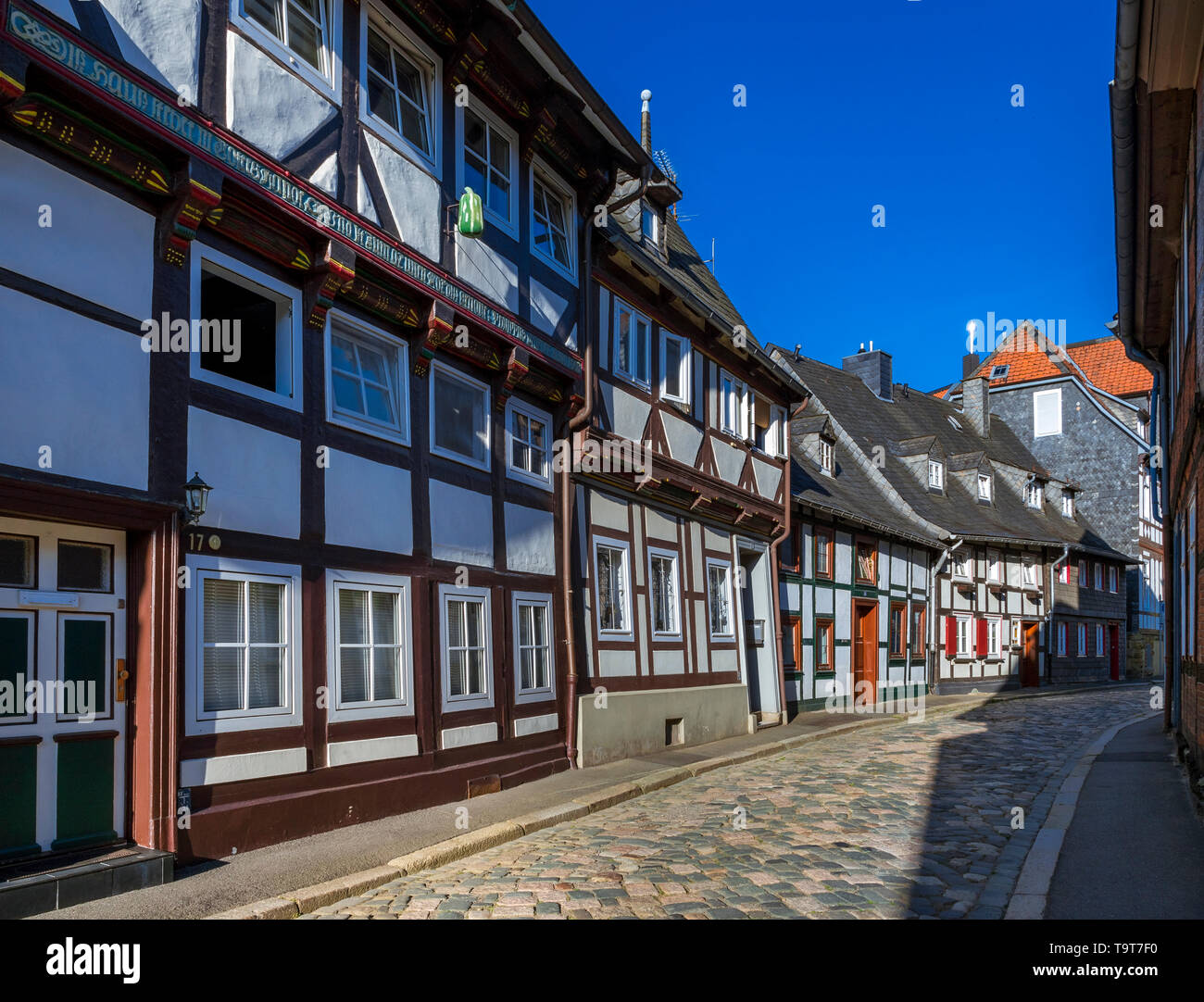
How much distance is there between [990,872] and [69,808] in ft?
19.5

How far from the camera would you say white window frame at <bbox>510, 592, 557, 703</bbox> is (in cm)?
1180

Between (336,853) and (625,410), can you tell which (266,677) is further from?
(625,410)

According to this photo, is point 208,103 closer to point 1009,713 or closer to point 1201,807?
point 1201,807

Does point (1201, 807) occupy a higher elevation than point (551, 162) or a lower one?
lower

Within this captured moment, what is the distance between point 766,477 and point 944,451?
18231 millimetres

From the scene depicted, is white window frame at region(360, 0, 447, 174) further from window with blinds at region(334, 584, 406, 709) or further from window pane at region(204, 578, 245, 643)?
window pane at region(204, 578, 245, 643)

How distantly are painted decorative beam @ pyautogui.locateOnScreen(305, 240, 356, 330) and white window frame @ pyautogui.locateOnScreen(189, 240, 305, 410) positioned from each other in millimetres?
102

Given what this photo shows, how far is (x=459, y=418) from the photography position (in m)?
11.2

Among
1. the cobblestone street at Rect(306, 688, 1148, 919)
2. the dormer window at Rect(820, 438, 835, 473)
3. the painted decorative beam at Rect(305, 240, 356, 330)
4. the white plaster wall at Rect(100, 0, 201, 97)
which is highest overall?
the white plaster wall at Rect(100, 0, 201, 97)

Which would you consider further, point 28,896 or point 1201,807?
point 1201,807

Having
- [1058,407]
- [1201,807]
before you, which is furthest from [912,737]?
[1058,407]

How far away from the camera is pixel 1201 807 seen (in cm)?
900

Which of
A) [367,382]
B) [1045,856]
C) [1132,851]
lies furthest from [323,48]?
[1132,851]

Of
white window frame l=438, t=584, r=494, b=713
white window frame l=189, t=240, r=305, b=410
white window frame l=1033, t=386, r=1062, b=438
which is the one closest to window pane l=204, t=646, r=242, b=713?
white window frame l=189, t=240, r=305, b=410
